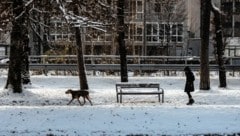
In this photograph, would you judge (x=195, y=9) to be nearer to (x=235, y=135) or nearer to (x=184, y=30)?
(x=184, y=30)

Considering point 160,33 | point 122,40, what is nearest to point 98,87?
point 122,40

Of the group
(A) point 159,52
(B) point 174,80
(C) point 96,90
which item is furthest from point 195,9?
(C) point 96,90

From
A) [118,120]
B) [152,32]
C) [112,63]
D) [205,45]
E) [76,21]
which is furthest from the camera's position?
[152,32]

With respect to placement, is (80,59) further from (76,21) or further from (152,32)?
(152,32)

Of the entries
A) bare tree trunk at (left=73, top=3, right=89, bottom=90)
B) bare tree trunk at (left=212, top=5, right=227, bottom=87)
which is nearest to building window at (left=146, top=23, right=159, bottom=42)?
bare tree trunk at (left=212, top=5, right=227, bottom=87)

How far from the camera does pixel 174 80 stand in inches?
1281

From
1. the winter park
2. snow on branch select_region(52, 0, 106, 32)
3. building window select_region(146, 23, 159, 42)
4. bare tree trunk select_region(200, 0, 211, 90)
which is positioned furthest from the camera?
building window select_region(146, 23, 159, 42)

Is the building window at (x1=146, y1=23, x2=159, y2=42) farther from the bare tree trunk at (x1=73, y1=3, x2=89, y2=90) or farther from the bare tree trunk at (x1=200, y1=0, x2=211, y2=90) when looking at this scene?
the bare tree trunk at (x1=73, y1=3, x2=89, y2=90)

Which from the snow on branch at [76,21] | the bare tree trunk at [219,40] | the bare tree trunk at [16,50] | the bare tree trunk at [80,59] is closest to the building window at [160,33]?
the bare tree trunk at [219,40]

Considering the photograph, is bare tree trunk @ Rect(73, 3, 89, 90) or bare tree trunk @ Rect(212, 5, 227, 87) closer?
bare tree trunk @ Rect(73, 3, 89, 90)

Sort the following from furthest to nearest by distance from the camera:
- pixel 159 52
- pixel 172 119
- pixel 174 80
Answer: pixel 159 52, pixel 174 80, pixel 172 119

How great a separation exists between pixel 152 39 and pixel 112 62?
32.1 meters

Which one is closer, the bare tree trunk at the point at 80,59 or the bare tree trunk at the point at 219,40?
the bare tree trunk at the point at 80,59

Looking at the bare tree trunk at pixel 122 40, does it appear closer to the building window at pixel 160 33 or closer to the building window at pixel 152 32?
the building window at pixel 160 33
